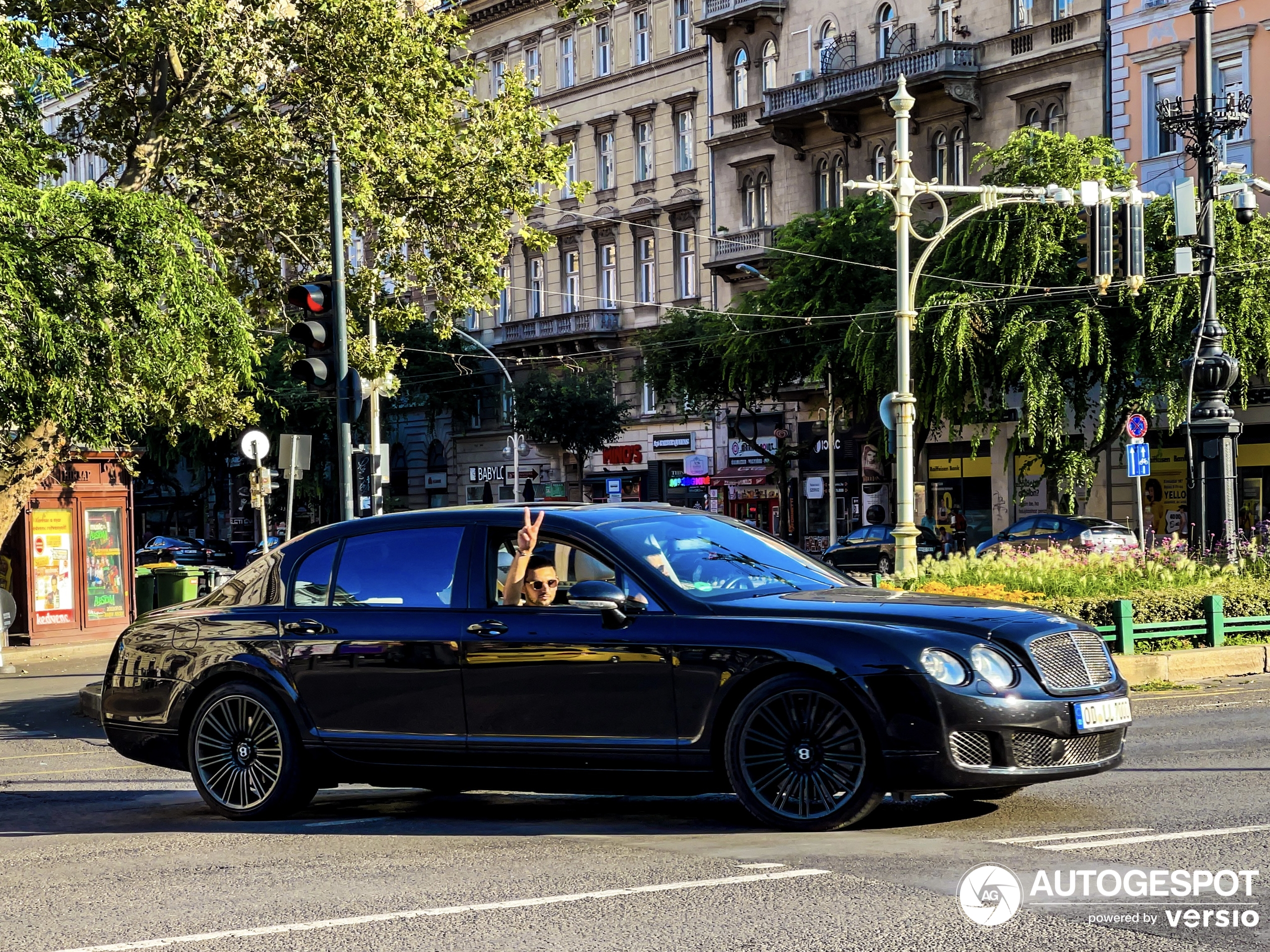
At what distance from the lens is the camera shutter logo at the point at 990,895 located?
5.68 m

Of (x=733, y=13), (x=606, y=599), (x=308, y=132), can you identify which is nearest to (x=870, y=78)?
(x=733, y=13)

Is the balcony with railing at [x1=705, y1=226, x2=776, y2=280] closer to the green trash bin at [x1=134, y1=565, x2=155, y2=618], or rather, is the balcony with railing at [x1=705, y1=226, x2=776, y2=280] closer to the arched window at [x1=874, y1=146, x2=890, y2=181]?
the arched window at [x1=874, y1=146, x2=890, y2=181]

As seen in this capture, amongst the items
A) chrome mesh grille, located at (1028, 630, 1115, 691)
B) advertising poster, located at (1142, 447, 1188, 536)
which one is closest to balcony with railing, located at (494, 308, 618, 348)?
advertising poster, located at (1142, 447, 1188, 536)

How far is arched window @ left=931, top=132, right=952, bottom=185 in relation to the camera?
4884 cm

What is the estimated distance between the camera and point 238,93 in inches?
829

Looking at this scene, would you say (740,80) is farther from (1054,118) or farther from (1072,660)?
(1072,660)

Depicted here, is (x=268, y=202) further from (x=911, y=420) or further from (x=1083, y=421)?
(x=1083, y=421)

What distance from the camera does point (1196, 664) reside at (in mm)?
15820

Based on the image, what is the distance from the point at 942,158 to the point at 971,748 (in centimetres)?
4373

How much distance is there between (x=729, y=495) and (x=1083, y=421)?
21.0 m

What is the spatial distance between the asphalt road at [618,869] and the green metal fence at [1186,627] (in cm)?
588

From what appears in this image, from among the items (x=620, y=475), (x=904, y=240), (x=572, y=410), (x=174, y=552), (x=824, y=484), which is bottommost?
(x=174, y=552)

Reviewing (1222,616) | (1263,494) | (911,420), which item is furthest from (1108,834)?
(1263,494)

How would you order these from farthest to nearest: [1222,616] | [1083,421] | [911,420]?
1. [1083,421]
2. [911,420]
3. [1222,616]
